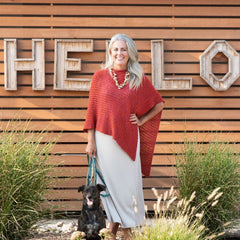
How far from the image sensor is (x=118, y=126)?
3.82 m

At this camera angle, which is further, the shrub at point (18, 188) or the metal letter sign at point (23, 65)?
the metal letter sign at point (23, 65)

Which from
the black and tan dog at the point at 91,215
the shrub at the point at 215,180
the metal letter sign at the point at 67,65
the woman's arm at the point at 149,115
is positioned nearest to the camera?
the black and tan dog at the point at 91,215

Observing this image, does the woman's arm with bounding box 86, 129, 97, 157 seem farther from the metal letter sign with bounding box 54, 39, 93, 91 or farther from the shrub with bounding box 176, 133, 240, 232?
the metal letter sign with bounding box 54, 39, 93, 91

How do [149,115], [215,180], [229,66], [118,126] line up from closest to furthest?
[118,126]
[149,115]
[215,180]
[229,66]

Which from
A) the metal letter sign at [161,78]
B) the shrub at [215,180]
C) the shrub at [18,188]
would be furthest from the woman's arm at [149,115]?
the metal letter sign at [161,78]

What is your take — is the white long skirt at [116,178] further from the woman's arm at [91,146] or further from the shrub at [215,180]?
the shrub at [215,180]

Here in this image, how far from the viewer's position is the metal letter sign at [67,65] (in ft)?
16.8

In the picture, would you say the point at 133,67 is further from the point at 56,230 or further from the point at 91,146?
the point at 56,230

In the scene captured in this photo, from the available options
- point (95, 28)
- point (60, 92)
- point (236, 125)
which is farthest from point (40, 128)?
point (236, 125)

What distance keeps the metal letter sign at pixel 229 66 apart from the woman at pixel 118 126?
5.12ft

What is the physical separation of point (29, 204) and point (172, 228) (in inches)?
59.7

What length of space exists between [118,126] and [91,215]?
2.74 ft

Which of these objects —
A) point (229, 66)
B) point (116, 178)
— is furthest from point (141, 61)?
point (116, 178)

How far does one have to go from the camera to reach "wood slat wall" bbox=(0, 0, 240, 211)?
521cm
